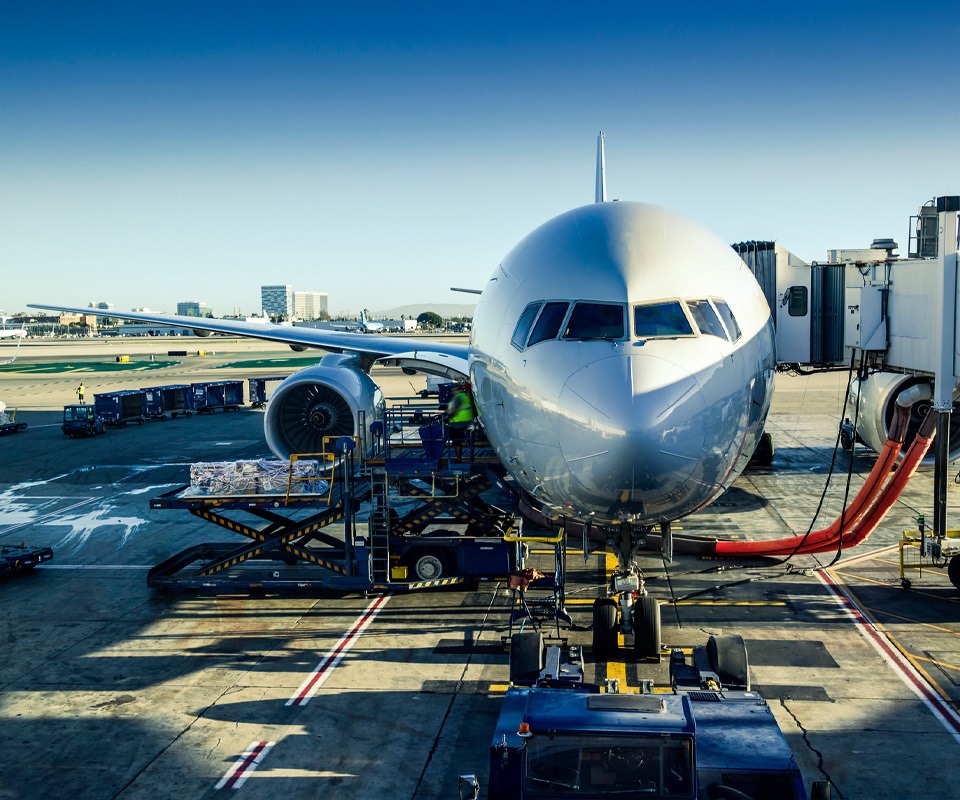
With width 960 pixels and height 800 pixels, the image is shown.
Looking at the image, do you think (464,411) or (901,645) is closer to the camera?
(901,645)

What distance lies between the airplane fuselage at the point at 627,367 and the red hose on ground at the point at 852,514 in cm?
706

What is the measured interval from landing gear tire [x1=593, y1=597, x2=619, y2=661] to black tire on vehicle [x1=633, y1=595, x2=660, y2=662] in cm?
29

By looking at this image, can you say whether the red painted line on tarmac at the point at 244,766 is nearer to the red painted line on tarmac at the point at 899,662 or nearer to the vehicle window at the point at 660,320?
the vehicle window at the point at 660,320

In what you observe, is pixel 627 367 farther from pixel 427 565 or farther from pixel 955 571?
pixel 955 571

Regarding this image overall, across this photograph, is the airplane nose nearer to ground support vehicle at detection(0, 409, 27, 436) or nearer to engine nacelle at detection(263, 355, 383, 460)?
engine nacelle at detection(263, 355, 383, 460)

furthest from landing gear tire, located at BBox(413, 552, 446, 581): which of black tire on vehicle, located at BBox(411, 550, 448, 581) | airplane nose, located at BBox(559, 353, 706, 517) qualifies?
airplane nose, located at BBox(559, 353, 706, 517)

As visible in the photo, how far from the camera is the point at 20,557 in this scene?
53.9 ft

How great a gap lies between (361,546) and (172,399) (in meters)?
29.3

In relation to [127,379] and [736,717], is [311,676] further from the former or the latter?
[127,379]

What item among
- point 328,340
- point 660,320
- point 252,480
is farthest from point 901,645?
point 328,340

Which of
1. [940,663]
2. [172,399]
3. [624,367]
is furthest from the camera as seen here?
[172,399]

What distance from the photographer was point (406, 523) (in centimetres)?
1556

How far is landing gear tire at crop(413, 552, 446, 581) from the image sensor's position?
14.9 m

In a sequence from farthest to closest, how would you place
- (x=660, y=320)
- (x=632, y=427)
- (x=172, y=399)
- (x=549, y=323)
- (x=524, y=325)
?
(x=172, y=399), (x=524, y=325), (x=549, y=323), (x=660, y=320), (x=632, y=427)
